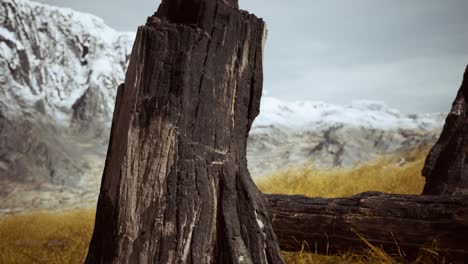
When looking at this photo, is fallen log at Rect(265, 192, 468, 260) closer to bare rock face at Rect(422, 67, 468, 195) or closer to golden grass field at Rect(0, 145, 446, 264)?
golden grass field at Rect(0, 145, 446, 264)

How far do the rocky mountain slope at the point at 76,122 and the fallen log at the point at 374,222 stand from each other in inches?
199

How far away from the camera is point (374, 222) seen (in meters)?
2.59

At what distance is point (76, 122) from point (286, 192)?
632 cm

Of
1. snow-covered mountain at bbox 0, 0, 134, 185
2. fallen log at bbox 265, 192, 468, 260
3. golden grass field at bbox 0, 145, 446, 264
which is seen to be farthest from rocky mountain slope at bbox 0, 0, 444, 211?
fallen log at bbox 265, 192, 468, 260

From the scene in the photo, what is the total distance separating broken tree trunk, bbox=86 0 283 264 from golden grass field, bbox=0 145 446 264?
120 cm

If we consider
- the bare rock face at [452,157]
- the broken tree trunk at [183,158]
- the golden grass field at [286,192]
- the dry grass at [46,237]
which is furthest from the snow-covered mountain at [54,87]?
the broken tree trunk at [183,158]

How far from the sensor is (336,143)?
9.61m

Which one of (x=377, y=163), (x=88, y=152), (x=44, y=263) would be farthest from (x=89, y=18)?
(x=44, y=263)

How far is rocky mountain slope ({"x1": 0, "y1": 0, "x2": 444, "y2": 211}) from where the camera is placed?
310 inches

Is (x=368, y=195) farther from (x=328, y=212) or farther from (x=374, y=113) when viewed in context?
(x=374, y=113)

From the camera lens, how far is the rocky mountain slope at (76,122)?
7871 millimetres

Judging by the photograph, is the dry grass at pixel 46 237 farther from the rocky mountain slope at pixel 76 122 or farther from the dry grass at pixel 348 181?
the dry grass at pixel 348 181

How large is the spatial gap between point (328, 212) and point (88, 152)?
751 cm

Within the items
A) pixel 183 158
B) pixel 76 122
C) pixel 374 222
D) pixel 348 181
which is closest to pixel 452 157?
pixel 374 222
